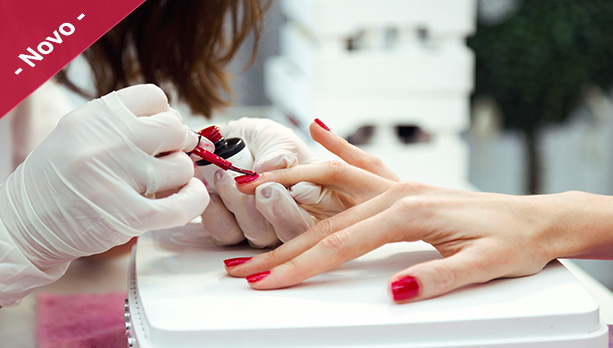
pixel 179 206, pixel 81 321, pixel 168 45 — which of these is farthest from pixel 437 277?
pixel 168 45

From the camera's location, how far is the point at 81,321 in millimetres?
891

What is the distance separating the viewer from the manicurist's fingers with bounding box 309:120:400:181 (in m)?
0.91

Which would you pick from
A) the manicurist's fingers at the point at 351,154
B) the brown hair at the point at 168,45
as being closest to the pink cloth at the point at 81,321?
the manicurist's fingers at the point at 351,154

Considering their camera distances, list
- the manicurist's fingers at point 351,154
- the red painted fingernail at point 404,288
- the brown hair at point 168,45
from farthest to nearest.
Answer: the brown hair at point 168,45 → the manicurist's fingers at point 351,154 → the red painted fingernail at point 404,288

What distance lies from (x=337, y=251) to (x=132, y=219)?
0.73 feet

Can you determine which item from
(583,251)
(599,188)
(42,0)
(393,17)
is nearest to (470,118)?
(599,188)

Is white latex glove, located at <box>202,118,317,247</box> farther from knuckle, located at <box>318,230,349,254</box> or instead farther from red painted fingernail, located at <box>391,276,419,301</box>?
red painted fingernail, located at <box>391,276,419,301</box>

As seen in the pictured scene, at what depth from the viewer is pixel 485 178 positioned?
2.77 m

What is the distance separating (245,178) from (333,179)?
110mm

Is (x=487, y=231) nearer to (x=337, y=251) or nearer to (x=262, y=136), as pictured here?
(x=337, y=251)

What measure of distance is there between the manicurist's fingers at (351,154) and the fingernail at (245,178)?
0.48 ft

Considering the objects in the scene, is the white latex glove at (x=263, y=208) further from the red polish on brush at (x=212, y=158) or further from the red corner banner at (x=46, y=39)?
the red corner banner at (x=46, y=39)

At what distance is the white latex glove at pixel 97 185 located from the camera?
0.69 meters

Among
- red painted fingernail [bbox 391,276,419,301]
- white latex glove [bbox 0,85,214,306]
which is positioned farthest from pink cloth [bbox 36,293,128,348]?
red painted fingernail [bbox 391,276,419,301]
